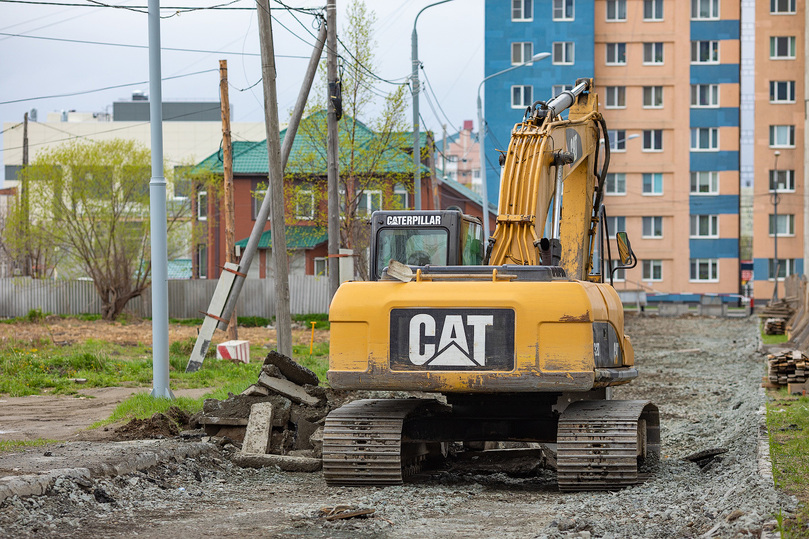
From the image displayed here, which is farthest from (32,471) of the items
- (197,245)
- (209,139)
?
(209,139)

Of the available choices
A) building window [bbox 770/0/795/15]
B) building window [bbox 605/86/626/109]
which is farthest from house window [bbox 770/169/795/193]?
building window [bbox 605/86/626/109]

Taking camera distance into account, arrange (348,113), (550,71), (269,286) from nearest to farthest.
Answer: (348,113) < (269,286) < (550,71)

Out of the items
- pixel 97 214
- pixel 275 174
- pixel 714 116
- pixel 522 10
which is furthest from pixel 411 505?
pixel 714 116

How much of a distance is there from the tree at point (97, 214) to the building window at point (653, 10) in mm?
37820

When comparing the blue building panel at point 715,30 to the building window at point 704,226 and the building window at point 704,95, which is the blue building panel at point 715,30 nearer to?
the building window at point 704,95

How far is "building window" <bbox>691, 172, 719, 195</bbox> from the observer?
6781cm

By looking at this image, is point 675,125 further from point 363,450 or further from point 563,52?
point 363,450

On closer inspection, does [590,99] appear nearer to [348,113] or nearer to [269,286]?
[348,113]

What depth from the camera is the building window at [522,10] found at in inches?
2621

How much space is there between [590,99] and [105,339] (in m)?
20.1

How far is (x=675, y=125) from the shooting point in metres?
67.7

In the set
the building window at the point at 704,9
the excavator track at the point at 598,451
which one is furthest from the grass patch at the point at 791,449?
the building window at the point at 704,9

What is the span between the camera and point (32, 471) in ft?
28.1

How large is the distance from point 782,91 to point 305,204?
1522 inches
